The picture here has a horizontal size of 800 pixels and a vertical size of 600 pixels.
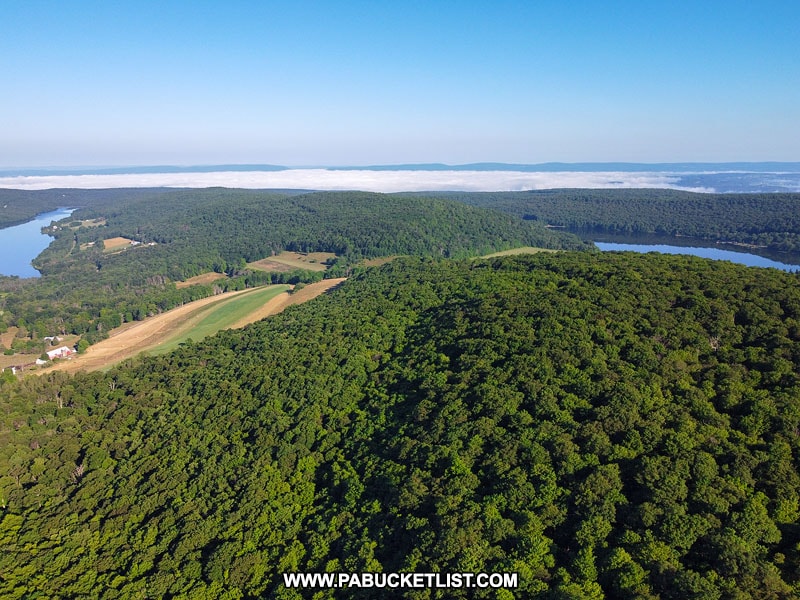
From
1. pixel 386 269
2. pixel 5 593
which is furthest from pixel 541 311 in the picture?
pixel 386 269

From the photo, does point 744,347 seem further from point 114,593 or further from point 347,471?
point 114,593

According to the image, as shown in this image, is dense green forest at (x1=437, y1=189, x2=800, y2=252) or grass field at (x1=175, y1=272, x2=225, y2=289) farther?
dense green forest at (x1=437, y1=189, x2=800, y2=252)

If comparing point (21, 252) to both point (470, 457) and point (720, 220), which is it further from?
point (720, 220)

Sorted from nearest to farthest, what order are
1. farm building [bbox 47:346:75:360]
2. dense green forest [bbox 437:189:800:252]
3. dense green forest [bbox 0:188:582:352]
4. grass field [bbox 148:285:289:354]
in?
farm building [bbox 47:346:75:360] < grass field [bbox 148:285:289:354] < dense green forest [bbox 0:188:582:352] < dense green forest [bbox 437:189:800:252]

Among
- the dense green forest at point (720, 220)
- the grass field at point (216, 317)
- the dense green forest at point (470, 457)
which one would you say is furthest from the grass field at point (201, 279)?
the dense green forest at point (720, 220)

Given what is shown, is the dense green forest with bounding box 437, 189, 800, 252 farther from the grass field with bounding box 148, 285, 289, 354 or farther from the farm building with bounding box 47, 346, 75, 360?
the farm building with bounding box 47, 346, 75, 360

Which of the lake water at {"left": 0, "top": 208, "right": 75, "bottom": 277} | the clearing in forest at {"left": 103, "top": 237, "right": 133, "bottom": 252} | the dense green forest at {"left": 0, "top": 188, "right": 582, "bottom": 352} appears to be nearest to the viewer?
the dense green forest at {"left": 0, "top": 188, "right": 582, "bottom": 352}

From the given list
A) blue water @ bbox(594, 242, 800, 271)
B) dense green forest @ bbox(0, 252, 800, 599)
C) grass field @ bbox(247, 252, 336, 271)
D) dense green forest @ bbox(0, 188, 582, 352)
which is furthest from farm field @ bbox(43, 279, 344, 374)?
blue water @ bbox(594, 242, 800, 271)
